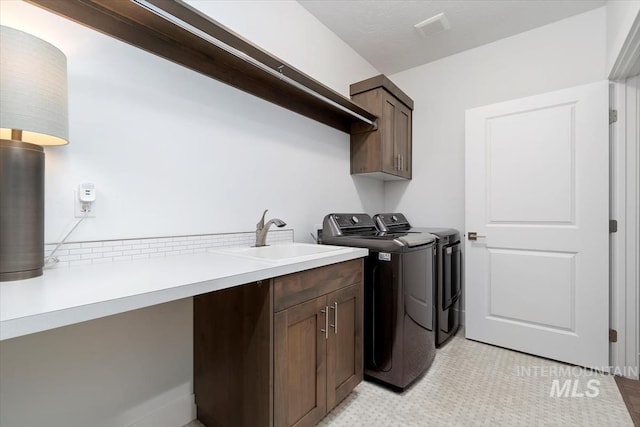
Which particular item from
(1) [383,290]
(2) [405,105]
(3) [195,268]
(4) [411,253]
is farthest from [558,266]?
(3) [195,268]

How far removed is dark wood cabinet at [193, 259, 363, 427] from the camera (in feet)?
3.85

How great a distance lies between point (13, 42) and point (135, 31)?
56 cm

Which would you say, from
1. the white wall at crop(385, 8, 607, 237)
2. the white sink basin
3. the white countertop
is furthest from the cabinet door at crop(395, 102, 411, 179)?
the white countertop

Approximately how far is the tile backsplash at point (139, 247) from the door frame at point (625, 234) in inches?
100

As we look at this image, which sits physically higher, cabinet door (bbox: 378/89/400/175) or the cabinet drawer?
cabinet door (bbox: 378/89/400/175)

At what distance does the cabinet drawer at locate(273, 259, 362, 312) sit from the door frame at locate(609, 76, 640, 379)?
1.90m

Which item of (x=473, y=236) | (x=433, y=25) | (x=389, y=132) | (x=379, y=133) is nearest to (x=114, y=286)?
(x=379, y=133)

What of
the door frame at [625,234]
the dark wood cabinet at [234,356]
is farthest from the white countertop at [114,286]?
the door frame at [625,234]

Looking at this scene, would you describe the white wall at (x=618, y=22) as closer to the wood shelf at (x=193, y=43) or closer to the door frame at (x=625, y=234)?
the door frame at (x=625, y=234)

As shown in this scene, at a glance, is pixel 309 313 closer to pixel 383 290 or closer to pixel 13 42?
pixel 383 290

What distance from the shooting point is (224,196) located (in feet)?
5.64

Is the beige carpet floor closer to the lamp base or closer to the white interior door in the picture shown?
the white interior door

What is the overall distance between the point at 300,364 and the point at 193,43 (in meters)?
1.64

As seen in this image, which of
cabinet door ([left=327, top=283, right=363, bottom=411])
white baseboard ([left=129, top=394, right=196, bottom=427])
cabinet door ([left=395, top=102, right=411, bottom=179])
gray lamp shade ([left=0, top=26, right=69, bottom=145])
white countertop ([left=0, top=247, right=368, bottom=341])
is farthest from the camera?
cabinet door ([left=395, top=102, right=411, bottom=179])
